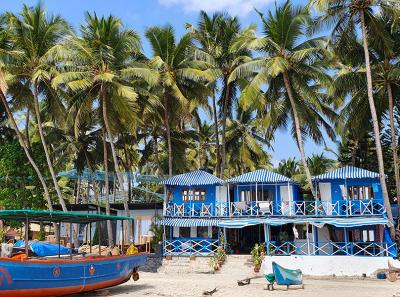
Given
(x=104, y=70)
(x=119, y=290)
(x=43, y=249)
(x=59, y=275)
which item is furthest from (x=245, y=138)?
(x=59, y=275)

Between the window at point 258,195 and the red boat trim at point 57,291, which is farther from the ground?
the window at point 258,195

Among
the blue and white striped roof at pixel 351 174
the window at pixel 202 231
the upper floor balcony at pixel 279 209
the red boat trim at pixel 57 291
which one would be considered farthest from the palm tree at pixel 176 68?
the red boat trim at pixel 57 291

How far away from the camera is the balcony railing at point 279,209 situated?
77.0ft

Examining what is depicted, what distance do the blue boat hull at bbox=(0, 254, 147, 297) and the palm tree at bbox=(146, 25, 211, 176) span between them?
1261 centimetres

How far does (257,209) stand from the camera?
982 inches

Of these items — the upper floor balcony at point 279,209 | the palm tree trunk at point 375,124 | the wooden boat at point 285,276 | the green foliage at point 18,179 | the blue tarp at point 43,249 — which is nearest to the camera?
the blue tarp at point 43,249

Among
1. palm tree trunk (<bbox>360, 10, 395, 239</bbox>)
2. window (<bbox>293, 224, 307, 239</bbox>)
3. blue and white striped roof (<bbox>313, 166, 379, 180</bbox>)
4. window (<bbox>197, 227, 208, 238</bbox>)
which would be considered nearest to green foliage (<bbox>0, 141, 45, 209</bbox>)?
window (<bbox>197, 227, 208, 238</bbox>)

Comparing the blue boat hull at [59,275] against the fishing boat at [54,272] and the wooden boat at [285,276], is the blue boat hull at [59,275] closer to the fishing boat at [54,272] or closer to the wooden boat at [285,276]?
the fishing boat at [54,272]

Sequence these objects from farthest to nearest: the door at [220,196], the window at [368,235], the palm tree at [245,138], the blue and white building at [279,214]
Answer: the palm tree at [245,138]
the door at [220,196]
the window at [368,235]
the blue and white building at [279,214]

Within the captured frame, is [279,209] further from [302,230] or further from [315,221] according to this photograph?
[315,221]

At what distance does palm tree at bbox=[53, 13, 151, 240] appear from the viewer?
80.8ft

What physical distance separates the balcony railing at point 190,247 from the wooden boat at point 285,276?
7.99m

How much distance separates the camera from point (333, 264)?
21.8m

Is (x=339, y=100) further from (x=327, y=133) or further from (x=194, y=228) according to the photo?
(x=194, y=228)
